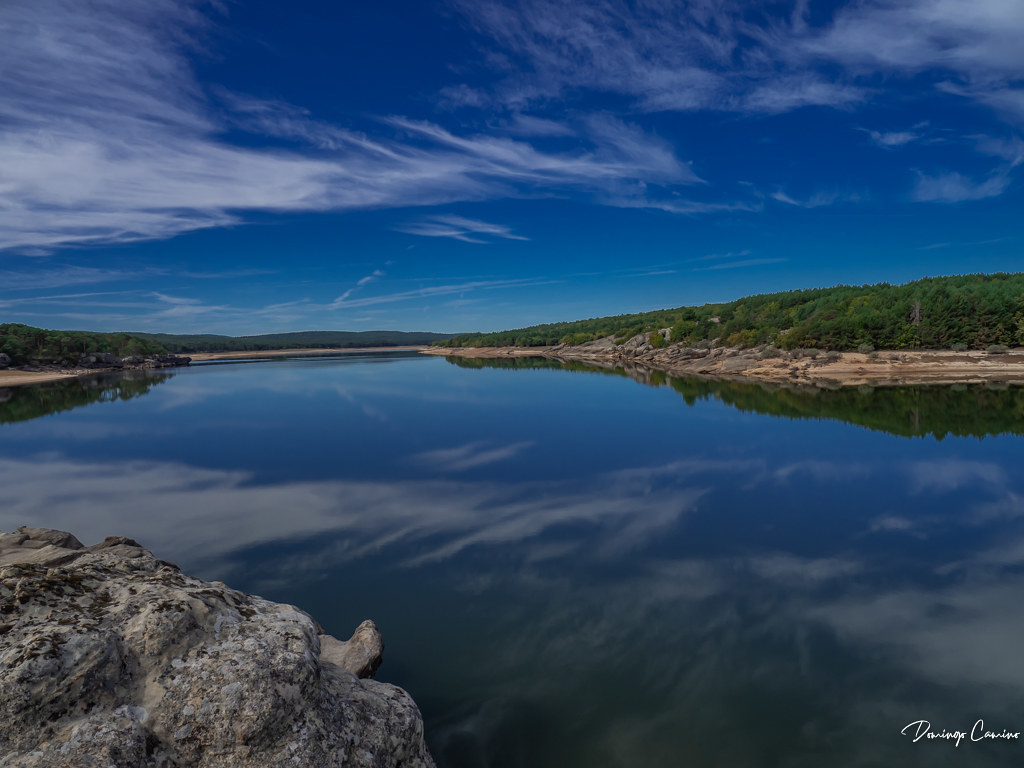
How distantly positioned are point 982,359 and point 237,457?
262 feet

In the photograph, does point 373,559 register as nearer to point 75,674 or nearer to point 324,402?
point 75,674

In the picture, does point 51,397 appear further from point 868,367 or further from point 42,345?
point 868,367

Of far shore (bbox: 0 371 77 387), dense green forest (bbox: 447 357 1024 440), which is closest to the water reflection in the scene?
far shore (bbox: 0 371 77 387)

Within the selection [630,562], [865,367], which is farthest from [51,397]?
[865,367]

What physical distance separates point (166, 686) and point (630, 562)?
11038 millimetres

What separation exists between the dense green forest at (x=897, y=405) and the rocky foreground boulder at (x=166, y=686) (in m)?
34.4

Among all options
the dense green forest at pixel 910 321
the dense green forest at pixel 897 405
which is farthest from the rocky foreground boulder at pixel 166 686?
the dense green forest at pixel 910 321

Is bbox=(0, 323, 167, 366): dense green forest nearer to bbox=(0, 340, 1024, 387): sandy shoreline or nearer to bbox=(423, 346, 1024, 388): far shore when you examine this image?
bbox=(0, 340, 1024, 387): sandy shoreline

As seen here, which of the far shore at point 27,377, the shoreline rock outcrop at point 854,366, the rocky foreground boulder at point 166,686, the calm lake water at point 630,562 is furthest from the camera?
the far shore at point 27,377

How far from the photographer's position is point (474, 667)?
9.40 m

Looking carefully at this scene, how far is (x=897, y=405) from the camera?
41438mm

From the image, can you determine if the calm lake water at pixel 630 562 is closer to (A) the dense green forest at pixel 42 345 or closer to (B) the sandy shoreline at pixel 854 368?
(B) the sandy shoreline at pixel 854 368

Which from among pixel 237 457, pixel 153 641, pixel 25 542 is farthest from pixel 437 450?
pixel 153 641

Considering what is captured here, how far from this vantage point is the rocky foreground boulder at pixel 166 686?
4.08 meters
